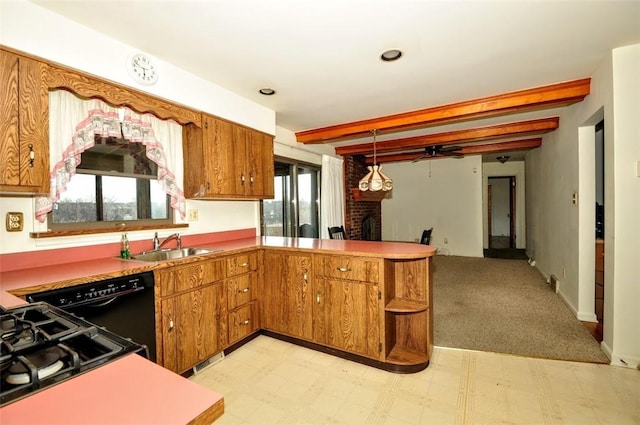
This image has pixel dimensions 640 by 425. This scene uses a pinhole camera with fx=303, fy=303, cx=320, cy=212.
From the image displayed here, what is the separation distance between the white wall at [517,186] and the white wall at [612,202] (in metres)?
4.29

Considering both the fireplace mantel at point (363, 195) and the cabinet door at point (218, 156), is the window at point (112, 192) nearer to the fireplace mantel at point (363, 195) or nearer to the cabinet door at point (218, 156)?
the cabinet door at point (218, 156)

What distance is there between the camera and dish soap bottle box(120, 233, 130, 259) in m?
2.24

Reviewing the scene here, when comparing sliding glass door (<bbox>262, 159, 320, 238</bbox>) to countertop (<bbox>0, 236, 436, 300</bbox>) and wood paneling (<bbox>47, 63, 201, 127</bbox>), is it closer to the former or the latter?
countertop (<bbox>0, 236, 436, 300</bbox>)

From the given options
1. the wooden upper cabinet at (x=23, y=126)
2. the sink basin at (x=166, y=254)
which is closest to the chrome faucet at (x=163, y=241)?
the sink basin at (x=166, y=254)

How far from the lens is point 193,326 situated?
2.22 m

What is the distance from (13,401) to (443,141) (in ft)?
16.7

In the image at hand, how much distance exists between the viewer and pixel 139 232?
245cm

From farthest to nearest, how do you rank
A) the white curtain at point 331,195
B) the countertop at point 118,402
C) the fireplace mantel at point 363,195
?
the fireplace mantel at point 363,195 → the white curtain at point 331,195 → the countertop at point 118,402

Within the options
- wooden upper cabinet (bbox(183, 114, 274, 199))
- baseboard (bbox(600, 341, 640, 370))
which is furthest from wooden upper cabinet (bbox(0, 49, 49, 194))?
baseboard (bbox(600, 341, 640, 370))

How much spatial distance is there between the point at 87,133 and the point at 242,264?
1.47 meters

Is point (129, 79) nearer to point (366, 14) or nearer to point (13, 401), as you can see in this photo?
point (366, 14)

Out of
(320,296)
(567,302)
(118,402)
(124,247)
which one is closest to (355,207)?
(567,302)

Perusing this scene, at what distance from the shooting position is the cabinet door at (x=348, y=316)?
7.58 feet

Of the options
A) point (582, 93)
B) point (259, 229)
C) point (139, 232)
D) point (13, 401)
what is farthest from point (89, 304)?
point (582, 93)
